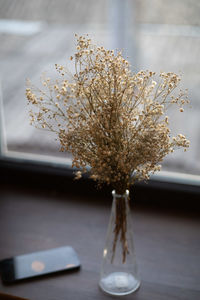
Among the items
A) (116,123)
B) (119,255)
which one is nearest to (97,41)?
(116,123)

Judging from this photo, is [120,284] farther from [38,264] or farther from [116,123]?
[116,123]

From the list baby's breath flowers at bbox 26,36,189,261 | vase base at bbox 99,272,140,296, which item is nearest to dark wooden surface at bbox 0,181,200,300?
vase base at bbox 99,272,140,296

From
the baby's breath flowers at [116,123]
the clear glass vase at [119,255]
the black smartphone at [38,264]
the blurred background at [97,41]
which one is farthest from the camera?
the blurred background at [97,41]

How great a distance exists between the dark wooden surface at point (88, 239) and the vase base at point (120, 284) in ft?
0.06

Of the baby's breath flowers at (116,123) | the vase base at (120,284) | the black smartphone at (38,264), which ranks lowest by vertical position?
the vase base at (120,284)

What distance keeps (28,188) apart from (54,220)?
0.77 feet

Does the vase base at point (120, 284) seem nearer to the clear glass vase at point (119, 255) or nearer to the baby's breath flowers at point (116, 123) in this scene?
the clear glass vase at point (119, 255)

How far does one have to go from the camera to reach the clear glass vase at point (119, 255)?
1.09 meters

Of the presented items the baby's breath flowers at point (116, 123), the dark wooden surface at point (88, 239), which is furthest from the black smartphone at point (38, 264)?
the baby's breath flowers at point (116, 123)

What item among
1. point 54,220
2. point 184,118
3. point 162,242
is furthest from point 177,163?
point 54,220

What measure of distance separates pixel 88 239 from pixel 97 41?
2.10 feet

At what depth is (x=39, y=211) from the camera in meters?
1.51

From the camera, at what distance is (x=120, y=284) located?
45.1 inches

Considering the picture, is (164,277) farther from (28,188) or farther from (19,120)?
(19,120)
